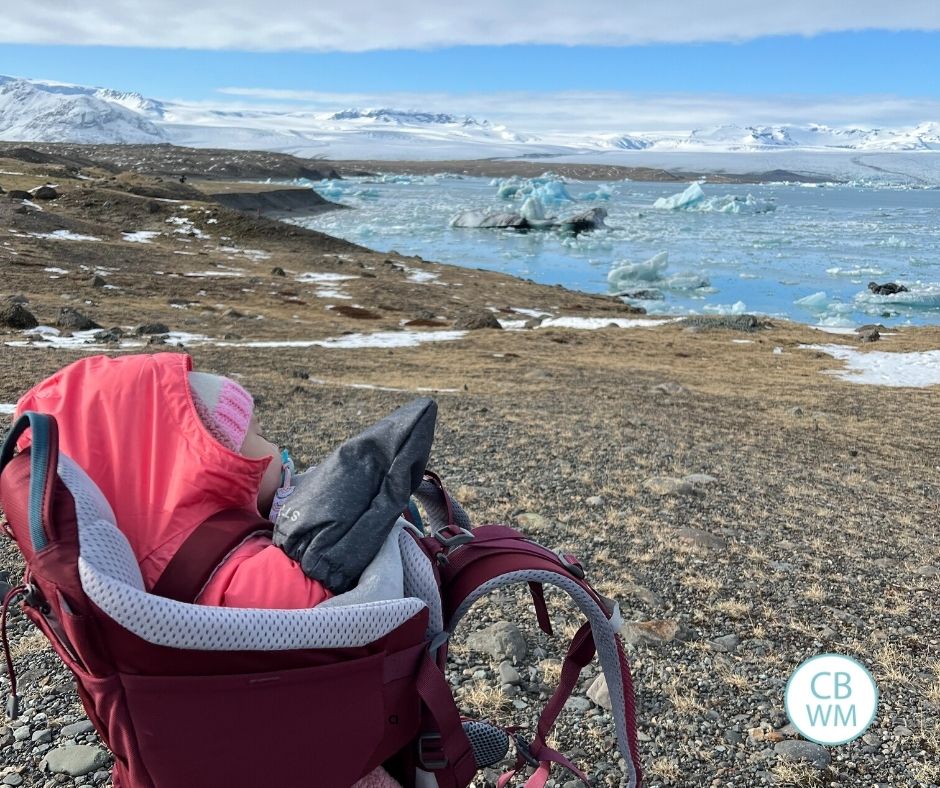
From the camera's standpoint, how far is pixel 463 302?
3069 cm

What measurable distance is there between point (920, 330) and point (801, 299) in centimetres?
1112

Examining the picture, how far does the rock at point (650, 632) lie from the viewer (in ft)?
12.7

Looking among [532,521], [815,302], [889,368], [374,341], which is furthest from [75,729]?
[815,302]

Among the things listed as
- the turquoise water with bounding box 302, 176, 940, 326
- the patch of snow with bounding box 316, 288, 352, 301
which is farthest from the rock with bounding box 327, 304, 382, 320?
the turquoise water with bounding box 302, 176, 940, 326

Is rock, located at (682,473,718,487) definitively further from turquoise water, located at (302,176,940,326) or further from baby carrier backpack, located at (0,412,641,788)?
turquoise water, located at (302,176,940,326)

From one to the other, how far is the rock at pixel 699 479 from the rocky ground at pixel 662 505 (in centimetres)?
5

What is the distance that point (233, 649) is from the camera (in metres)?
1.43

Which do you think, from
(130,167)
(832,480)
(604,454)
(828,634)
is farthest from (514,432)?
(130,167)

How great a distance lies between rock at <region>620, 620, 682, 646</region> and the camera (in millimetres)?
3873

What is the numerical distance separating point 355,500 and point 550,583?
19.7 inches

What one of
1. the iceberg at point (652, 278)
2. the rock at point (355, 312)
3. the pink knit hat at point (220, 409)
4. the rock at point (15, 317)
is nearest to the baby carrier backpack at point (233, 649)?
the pink knit hat at point (220, 409)

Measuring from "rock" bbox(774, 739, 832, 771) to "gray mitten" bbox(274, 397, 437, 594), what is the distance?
7.34 ft

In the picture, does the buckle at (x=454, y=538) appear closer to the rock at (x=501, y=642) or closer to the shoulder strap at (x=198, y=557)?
the shoulder strap at (x=198, y=557)

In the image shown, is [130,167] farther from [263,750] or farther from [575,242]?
[263,750]
